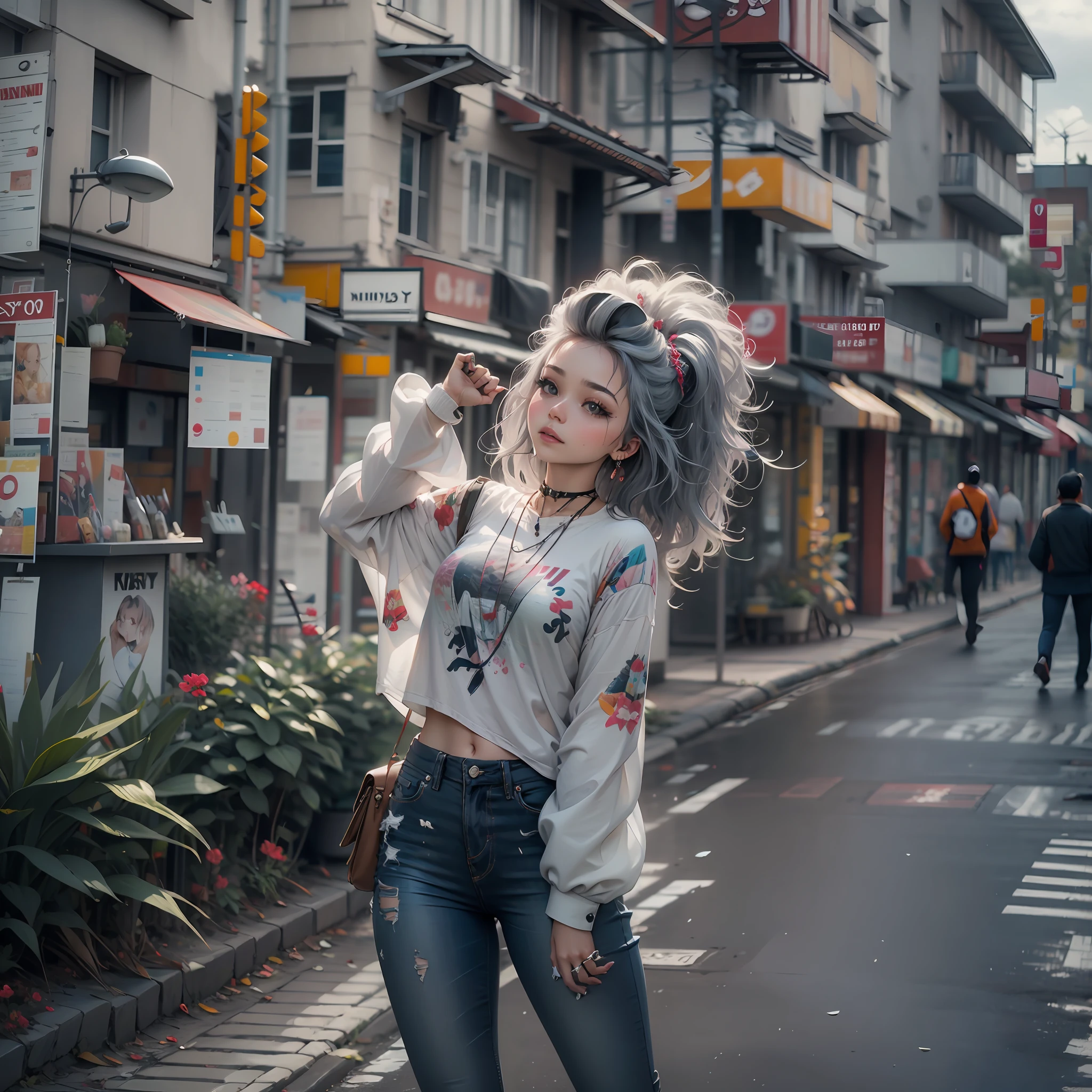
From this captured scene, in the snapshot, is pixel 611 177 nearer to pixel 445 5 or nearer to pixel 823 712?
pixel 445 5

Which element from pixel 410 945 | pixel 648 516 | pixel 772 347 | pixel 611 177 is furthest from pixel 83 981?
pixel 611 177

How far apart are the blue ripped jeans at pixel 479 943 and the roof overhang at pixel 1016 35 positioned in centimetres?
4420

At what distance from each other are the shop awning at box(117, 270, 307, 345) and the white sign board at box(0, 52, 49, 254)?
6.49ft

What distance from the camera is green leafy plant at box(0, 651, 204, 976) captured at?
5094mm

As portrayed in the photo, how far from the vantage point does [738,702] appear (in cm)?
1533

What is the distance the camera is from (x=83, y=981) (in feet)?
17.6

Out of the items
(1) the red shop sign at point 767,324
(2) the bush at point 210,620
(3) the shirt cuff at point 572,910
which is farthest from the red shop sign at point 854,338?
(3) the shirt cuff at point 572,910

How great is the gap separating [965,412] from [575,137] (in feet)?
72.0

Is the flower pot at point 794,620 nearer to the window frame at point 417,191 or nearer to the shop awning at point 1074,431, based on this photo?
the window frame at point 417,191

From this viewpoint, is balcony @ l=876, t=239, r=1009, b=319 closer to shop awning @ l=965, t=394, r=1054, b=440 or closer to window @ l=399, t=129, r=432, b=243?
shop awning @ l=965, t=394, r=1054, b=440

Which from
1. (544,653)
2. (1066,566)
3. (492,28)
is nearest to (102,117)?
(492,28)

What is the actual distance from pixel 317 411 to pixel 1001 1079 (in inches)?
293

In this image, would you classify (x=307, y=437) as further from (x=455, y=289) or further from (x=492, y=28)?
(x=492, y=28)

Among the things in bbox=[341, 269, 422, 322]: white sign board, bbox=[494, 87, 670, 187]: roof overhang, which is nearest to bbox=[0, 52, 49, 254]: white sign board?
bbox=[341, 269, 422, 322]: white sign board
